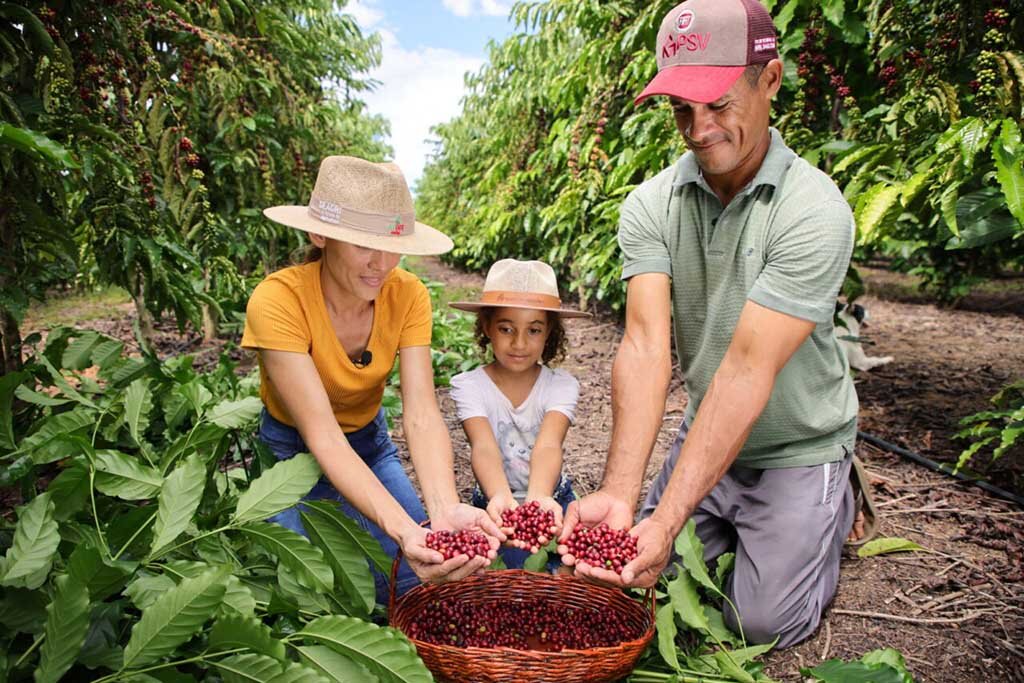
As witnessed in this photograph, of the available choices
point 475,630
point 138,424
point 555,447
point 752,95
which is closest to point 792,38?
point 752,95

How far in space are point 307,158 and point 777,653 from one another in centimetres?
511

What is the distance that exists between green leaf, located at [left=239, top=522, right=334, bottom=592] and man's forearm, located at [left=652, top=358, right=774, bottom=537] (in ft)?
2.62

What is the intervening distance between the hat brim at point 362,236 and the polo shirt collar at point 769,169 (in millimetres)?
749

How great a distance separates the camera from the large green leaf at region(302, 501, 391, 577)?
1.49 meters

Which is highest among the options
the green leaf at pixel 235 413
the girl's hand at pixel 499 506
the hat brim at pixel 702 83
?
the hat brim at pixel 702 83

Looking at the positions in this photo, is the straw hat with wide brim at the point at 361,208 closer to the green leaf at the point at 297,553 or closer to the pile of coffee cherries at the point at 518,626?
the green leaf at the point at 297,553

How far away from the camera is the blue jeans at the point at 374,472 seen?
2.22m

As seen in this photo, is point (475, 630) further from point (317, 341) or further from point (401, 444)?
point (401, 444)

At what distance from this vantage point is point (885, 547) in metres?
2.36

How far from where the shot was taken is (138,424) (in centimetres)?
188

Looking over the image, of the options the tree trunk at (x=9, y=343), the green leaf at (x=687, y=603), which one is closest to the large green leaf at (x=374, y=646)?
the green leaf at (x=687, y=603)

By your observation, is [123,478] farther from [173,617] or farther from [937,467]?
[937,467]

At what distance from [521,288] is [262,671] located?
57.2 inches

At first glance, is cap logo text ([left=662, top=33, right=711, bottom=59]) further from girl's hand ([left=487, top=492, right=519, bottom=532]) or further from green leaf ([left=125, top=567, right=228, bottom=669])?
green leaf ([left=125, top=567, right=228, bottom=669])
